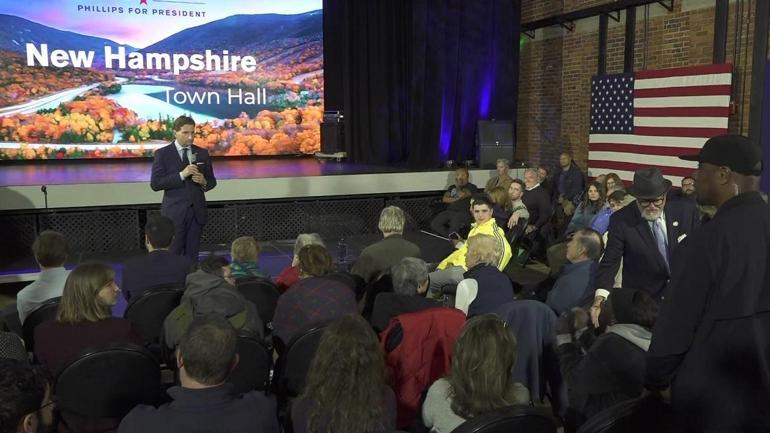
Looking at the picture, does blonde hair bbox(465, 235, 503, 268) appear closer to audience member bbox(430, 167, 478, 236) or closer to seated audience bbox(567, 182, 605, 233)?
seated audience bbox(567, 182, 605, 233)

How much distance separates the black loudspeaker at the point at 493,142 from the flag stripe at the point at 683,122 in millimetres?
1871

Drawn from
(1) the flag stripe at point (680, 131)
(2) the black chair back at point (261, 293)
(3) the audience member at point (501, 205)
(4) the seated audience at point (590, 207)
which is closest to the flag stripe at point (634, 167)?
(1) the flag stripe at point (680, 131)

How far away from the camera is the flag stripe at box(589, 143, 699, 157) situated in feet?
27.1

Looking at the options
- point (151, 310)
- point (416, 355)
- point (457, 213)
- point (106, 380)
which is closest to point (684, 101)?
point (457, 213)

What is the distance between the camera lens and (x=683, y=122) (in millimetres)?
8211

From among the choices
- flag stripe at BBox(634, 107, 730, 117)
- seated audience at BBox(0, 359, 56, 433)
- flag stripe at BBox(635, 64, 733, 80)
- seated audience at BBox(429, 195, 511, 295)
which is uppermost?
flag stripe at BBox(635, 64, 733, 80)

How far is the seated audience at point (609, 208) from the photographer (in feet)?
17.9

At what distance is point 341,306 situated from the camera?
3.21 metres

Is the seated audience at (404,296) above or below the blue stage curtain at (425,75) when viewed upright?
below

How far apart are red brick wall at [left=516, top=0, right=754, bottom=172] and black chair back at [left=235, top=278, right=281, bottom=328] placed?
19.3 ft

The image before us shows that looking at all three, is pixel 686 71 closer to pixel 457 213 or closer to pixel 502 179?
pixel 502 179

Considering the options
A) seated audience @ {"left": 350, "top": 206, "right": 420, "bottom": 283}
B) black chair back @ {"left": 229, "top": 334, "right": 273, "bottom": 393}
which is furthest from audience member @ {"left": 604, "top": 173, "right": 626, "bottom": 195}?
black chair back @ {"left": 229, "top": 334, "right": 273, "bottom": 393}

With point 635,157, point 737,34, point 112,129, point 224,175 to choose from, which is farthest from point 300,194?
point 737,34

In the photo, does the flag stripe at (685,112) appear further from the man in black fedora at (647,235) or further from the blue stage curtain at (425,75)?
the man in black fedora at (647,235)
